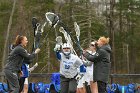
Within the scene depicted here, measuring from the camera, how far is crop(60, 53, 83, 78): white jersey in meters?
11.0

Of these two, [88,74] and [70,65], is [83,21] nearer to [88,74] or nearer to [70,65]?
[88,74]

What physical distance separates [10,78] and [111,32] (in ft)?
99.4

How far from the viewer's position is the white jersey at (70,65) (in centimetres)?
1100

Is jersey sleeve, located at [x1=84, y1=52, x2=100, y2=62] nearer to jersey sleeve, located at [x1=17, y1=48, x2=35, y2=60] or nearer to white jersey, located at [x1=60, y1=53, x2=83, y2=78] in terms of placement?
white jersey, located at [x1=60, y1=53, x2=83, y2=78]

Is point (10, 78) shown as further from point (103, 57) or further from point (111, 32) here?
point (111, 32)

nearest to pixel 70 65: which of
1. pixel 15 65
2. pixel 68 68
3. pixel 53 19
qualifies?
pixel 68 68

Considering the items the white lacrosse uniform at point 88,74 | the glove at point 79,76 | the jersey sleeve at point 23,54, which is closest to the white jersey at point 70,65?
the glove at point 79,76

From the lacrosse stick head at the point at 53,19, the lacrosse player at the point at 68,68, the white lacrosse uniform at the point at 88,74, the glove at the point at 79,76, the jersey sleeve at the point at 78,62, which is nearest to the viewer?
the lacrosse player at the point at 68,68

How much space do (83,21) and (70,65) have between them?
2593cm

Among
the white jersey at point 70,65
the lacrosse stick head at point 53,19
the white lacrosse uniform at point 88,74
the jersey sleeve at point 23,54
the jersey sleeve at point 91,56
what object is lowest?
the white lacrosse uniform at point 88,74

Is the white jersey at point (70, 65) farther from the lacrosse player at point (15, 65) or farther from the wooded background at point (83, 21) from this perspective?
the wooded background at point (83, 21)

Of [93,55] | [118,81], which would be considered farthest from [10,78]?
[118,81]

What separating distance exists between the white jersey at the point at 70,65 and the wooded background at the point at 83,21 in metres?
23.6

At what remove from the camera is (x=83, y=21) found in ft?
121
